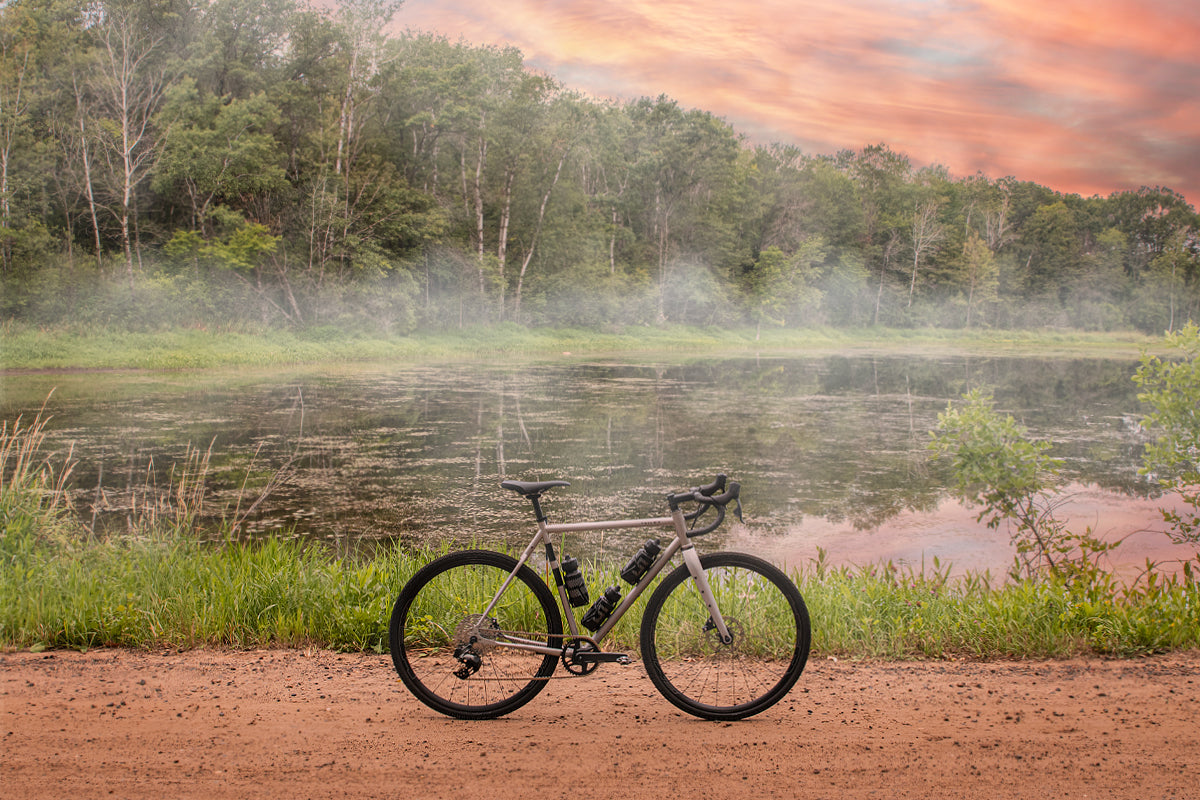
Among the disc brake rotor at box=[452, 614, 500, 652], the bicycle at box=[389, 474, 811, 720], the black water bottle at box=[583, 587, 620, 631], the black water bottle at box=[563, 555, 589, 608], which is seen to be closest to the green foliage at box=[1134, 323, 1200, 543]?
the bicycle at box=[389, 474, 811, 720]

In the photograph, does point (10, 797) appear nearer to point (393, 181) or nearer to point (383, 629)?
point (383, 629)

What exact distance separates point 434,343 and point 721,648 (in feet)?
101

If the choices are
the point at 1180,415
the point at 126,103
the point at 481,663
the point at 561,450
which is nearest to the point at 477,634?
the point at 481,663

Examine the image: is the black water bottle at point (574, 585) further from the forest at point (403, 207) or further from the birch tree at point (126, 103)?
the birch tree at point (126, 103)

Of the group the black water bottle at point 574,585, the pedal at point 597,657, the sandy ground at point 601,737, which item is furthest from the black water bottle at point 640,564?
the sandy ground at point 601,737

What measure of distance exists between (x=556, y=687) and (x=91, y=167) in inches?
1285

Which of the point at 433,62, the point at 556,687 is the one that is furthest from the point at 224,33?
the point at 556,687

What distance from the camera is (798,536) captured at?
762 cm

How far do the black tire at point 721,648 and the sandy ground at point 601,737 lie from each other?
11 centimetres

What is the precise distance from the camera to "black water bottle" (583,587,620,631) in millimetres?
3250

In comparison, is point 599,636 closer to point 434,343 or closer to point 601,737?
point 601,737

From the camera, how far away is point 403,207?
114ft

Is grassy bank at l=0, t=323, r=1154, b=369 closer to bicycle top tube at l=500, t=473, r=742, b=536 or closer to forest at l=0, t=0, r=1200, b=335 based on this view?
forest at l=0, t=0, r=1200, b=335

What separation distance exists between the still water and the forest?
33.4 feet
